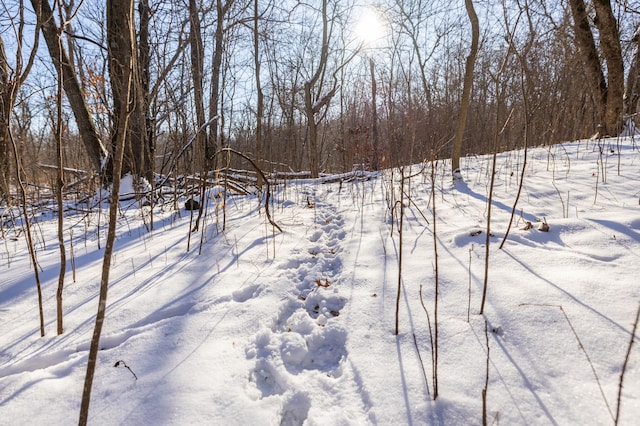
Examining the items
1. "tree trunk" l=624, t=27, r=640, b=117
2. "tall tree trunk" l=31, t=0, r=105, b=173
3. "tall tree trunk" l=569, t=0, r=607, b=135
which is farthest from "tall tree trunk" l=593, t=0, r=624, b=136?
"tall tree trunk" l=31, t=0, r=105, b=173

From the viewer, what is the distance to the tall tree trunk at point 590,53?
16.1ft

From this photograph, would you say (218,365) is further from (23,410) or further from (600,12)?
(600,12)

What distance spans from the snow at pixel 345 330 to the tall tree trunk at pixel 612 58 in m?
3.85

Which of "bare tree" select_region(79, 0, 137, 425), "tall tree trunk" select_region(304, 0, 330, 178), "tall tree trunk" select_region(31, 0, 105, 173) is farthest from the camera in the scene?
"tall tree trunk" select_region(304, 0, 330, 178)

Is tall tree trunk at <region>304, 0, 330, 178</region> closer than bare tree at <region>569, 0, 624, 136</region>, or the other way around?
bare tree at <region>569, 0, 624, 136</region>

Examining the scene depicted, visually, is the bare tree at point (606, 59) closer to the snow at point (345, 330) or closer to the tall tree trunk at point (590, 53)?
the tall tree trunk at point (590, 53)

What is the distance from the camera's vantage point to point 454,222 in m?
2.37

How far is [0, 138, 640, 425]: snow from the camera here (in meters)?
0.82

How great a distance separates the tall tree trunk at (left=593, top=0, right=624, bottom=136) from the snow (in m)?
3.85

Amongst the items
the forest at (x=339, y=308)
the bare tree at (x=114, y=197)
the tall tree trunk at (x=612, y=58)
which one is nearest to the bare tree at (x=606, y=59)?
the tall tree trunk at (x=612, y=58)

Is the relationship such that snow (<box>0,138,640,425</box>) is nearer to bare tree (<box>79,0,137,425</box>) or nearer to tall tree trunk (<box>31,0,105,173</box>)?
bare tree (<box>79,0,137,425</box>)

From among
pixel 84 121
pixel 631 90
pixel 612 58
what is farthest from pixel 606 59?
pixel 84 121

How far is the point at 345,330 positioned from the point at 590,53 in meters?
6.92

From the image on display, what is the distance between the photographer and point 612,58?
4676mm
